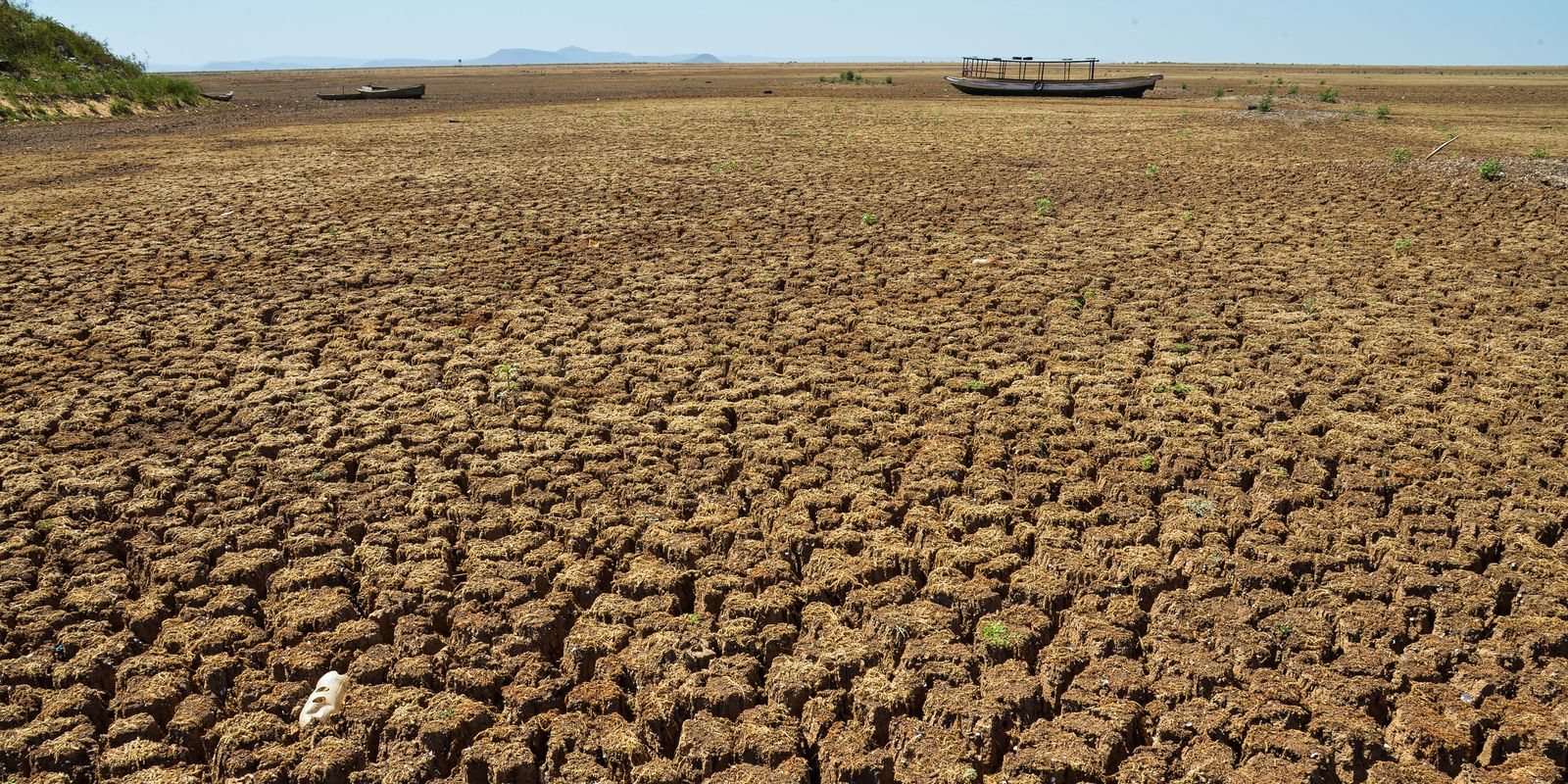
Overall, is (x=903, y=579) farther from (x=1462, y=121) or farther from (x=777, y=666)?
(x=1462, y=121)

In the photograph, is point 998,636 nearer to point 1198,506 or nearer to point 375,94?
point 1198,506

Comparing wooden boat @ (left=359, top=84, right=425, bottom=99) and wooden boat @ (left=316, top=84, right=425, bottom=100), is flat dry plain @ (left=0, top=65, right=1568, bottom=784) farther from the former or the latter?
wooden boat @ (left=359, top=84, right=425, bottom=99)

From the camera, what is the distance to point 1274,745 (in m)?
2.71

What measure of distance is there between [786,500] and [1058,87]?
2946 cm

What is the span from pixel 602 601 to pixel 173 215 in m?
8.54

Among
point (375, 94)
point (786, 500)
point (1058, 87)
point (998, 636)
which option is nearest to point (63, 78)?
point (375, 94)

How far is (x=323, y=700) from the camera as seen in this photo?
9.58ft

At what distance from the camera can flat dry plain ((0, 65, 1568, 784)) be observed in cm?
282

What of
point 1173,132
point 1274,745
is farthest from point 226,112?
point 1274,745

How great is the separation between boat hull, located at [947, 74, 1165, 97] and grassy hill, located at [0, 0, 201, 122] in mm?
23727

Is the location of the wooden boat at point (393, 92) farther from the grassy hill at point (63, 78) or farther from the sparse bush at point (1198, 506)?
the sparse bush at point (1198, 506)

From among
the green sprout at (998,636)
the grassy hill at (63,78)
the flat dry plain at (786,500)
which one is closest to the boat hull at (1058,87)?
the flat dry plain at (786,500)

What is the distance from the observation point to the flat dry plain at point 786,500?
2.82 meters

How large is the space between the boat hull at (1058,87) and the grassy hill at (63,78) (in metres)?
23.7
